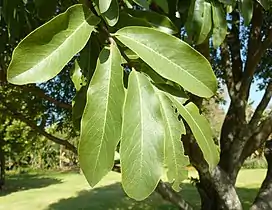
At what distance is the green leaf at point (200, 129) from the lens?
1.02m

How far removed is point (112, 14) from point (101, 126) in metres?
0.26

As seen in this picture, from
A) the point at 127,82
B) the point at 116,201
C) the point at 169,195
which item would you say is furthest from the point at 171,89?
the point at 116,201

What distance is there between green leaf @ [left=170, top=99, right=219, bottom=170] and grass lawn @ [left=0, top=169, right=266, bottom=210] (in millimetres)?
8004

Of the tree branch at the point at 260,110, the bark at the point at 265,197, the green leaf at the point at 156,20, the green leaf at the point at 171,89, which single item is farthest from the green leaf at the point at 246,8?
the bark at the point at 265,197

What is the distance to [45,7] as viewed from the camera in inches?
49.4

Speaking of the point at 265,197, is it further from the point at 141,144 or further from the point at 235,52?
the point at 141,144

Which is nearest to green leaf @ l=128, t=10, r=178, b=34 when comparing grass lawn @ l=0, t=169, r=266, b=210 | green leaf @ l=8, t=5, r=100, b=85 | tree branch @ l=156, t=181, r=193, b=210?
green leaf @ l=8, t=5, r=100, b=85

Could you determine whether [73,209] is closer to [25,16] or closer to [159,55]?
[25,16]

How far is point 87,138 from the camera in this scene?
34.6 inches

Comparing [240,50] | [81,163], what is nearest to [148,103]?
[81,163]

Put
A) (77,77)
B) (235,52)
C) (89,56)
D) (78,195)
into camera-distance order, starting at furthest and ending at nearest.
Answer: (78,195), (235,52), (77,77), (89,56)

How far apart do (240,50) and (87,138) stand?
4960mm

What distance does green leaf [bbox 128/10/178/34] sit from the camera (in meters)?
1.15

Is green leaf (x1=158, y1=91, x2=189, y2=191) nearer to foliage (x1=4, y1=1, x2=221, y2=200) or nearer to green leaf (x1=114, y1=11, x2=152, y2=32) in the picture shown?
foliage (x1=4, y1=1, x2=221, y2=200)
